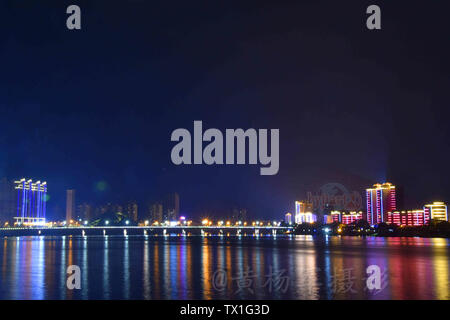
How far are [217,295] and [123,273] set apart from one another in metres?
18.1

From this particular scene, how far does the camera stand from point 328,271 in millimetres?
53594

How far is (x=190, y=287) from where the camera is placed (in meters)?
41.3

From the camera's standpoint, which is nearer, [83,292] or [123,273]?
[83,292]

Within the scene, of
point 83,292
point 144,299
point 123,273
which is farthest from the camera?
point 123,273
